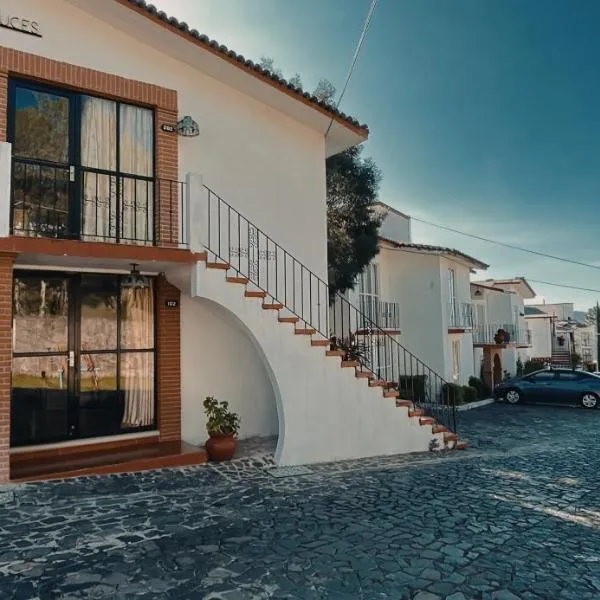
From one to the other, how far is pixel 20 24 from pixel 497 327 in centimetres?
2332

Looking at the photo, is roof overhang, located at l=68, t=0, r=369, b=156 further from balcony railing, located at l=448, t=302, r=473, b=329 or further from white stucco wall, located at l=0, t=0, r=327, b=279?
balcony railing, located at l=448, t=302, r=473, b=329

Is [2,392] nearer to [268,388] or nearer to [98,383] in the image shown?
[98,383]

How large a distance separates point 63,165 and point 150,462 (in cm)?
479

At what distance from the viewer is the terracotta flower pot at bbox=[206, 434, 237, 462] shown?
7.91 metres

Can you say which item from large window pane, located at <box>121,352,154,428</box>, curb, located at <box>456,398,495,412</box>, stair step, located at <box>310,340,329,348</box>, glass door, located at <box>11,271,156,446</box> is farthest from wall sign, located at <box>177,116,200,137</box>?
curb, located at <box>456,398,495,412</box>


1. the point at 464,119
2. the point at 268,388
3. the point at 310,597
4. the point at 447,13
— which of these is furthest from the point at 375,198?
the point at 310,597

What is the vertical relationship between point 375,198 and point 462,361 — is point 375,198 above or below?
above

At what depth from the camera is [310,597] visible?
3939mm

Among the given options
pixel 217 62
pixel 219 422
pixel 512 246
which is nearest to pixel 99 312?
pixel 219 422

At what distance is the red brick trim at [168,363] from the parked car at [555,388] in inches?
593

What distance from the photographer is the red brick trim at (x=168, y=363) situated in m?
8.48

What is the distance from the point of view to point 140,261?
7398mm

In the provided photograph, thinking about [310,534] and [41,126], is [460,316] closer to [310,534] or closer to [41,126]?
[310,534]

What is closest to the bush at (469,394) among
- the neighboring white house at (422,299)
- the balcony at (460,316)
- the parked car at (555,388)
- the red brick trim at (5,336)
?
the neighboring white house at (422,299)
